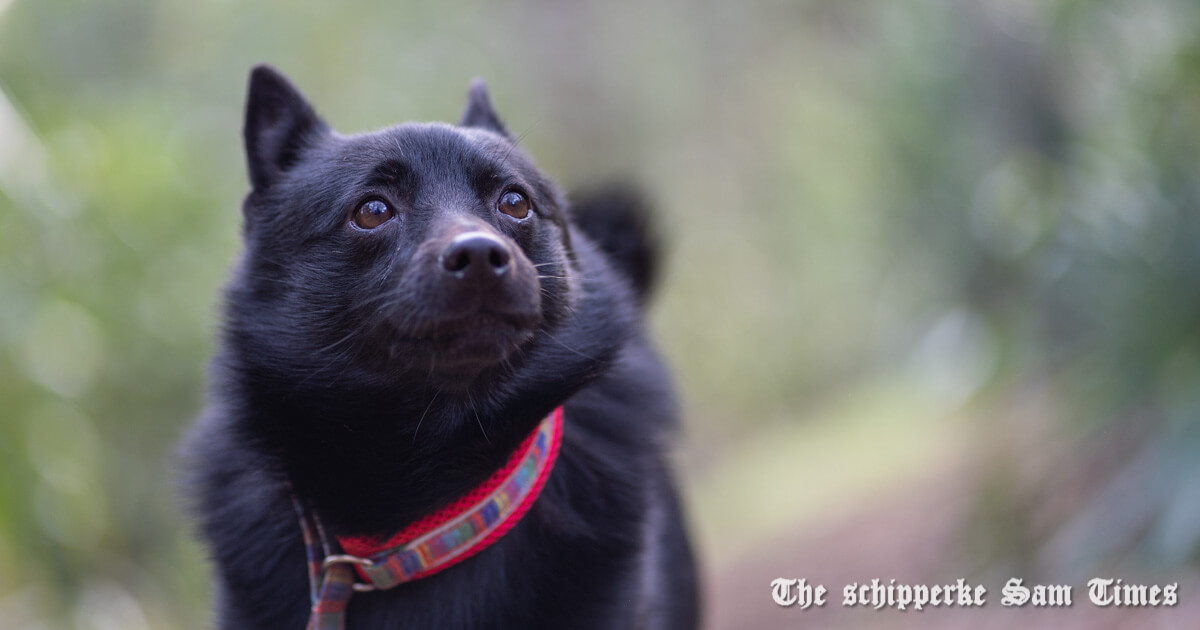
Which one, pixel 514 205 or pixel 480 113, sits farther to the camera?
pixel 480 113

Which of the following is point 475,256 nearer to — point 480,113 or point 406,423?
point 406,423

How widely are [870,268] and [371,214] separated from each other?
1032 cm

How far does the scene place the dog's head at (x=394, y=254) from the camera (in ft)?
7.40

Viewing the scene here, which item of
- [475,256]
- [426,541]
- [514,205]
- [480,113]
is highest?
[480,113]

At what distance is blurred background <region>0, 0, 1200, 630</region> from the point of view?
4586mm

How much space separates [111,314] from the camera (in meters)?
5.45

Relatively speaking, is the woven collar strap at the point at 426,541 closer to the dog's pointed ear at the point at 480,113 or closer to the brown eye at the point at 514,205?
the brown eye at the point at 514,205

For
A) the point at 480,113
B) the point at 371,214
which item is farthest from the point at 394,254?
the point at 480,113

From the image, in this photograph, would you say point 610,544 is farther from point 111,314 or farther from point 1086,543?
point 111,314

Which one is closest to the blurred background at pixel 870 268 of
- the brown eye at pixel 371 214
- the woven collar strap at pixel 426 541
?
the brown eye at pixel 371 214

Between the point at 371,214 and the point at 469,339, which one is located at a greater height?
the point at 371,214

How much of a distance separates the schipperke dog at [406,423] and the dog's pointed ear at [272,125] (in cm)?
10

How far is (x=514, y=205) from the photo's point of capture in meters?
2.63

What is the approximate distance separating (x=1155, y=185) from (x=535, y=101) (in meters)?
6.85
